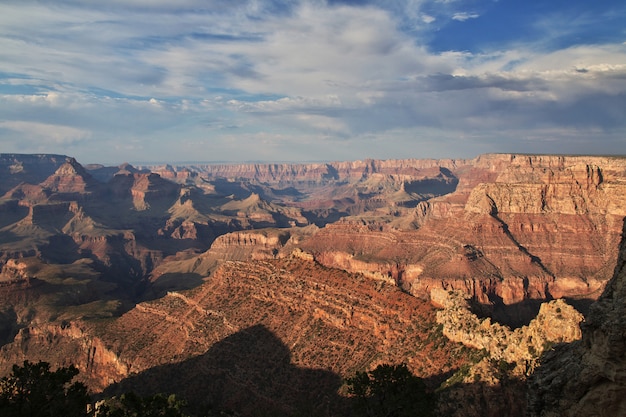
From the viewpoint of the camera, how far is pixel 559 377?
68.7 feet

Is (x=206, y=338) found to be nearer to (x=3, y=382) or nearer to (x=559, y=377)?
(x=3, y=382)

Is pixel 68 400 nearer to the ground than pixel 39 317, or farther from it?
farther from it

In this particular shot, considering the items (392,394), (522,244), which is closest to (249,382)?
(392,394)

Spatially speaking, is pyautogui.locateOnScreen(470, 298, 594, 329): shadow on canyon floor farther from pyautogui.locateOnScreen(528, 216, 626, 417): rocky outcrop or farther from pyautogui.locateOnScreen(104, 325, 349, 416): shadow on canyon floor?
pyautogui.locateOnScreen(528, 216, 626, 417): rocky outcrop

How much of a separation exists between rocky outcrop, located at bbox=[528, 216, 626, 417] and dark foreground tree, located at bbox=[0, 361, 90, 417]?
1201 inches

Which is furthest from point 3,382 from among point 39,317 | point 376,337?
point 39,317

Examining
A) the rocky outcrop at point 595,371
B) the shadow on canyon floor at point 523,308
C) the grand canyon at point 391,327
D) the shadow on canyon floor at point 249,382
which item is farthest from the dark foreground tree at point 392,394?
the shadow on canyon floor at point 523,308

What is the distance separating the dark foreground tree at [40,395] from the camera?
32562 mm

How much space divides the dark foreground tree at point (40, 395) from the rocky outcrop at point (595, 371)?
30505 mm

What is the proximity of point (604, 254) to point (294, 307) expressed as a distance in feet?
381

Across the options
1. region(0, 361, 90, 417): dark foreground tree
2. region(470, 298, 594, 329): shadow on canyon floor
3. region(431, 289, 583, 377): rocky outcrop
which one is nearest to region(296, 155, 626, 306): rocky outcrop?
region(470, 298, 594, 329): shadow on canyon floor

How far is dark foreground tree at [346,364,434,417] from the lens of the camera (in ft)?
131

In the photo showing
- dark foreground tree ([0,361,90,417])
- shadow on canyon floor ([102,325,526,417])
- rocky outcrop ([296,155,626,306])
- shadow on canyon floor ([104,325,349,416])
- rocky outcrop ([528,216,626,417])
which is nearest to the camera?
rocky outcrop ([528,216,626,417])

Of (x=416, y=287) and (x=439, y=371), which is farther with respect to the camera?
(x=416, y=287)
